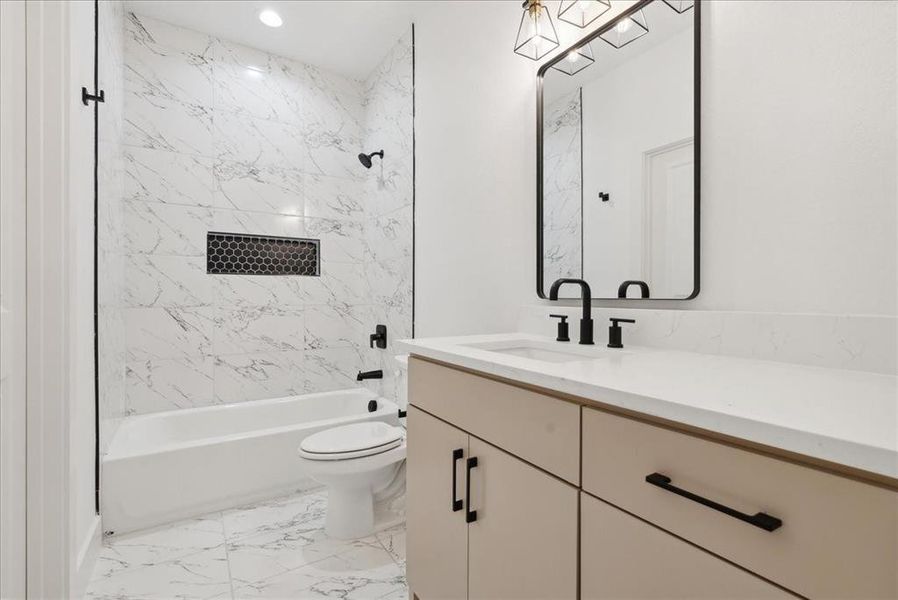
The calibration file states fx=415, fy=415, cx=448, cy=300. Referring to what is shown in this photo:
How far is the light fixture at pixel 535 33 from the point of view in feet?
5.19

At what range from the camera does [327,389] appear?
3.18m

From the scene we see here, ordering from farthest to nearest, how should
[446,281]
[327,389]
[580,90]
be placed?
[327,389] → [446,281] → [580,90]

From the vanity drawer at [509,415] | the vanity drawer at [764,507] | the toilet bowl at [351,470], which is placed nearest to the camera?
the vanity drawer at [764,507]

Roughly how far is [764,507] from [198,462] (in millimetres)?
2361

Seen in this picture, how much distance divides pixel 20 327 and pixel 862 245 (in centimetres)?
200

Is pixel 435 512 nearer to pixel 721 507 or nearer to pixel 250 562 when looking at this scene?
pixel 721 507

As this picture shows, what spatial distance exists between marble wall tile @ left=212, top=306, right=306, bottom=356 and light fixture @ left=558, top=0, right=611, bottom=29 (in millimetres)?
2434

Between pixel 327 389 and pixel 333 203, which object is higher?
pixel 333 203

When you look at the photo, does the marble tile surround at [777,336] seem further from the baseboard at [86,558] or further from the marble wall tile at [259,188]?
the marble wall tile at [259,188]

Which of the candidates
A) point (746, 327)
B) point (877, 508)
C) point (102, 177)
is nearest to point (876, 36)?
point (746, 327)

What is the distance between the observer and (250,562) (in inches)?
67.9

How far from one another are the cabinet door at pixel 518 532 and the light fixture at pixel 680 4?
52.3 inches

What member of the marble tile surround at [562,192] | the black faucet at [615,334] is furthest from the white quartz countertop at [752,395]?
the marble tile surround at [562,192]

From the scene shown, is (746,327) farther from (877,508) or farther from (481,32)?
(481,32)
